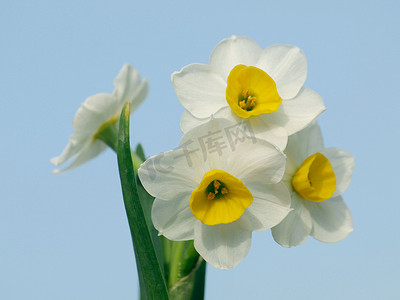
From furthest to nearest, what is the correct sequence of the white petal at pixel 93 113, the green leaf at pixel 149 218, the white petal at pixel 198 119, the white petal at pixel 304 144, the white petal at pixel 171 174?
1. the white petal at pixel 93 113
2. the green leaf at pixel 149 218
3. the white petal at pixel 304 144
4. the white petal at pixel 198 119
5. the white petal at pixel 171 174

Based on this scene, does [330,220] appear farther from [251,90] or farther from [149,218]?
[149,218]

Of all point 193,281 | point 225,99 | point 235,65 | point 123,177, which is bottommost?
point 193,281

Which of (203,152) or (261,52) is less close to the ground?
(261,52)

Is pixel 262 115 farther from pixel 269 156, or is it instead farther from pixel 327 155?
pixel 327 155

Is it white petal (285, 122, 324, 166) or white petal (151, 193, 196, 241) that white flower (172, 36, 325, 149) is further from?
white petal (151, 193, 196, 241)

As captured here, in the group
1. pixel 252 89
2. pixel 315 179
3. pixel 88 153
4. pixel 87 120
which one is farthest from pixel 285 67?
pixel 88 153

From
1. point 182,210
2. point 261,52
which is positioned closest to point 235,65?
point 261,52

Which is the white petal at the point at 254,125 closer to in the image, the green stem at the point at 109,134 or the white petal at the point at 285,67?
the white petal at the point at 285,67

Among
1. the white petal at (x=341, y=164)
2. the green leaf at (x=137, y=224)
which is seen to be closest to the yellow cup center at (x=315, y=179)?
the white petal at (x=341, y=164)
